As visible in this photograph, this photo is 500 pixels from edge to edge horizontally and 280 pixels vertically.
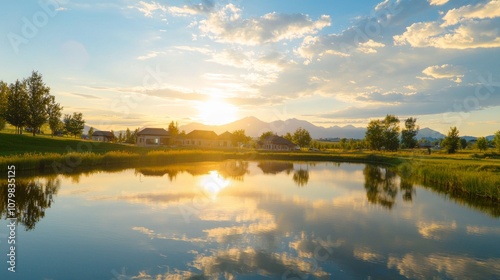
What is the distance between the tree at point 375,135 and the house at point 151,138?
251 feet

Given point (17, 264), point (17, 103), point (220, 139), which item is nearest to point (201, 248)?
point (17, 264)

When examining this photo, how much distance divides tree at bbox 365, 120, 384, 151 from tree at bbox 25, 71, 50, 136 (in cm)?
10684

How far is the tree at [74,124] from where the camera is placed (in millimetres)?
104250

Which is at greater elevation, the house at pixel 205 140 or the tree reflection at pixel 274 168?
the house at pixel 205 140

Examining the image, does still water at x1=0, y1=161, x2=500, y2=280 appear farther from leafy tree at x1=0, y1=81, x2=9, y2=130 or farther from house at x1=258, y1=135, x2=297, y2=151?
house at x1=258, y1=135, x2=297, y2=151

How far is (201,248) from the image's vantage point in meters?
14.4

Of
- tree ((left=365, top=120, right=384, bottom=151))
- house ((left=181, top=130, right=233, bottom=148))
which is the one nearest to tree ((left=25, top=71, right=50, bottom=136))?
house ((left=181, top=130, right=233, bottom=148))

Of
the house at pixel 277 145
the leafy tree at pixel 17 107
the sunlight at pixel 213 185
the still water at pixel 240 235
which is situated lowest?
the still water at pixel 240 235

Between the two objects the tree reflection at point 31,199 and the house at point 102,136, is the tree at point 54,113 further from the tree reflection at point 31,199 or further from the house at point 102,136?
the tree reflection at point 31,199

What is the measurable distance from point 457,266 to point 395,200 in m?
15.7

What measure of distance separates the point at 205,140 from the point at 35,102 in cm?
5014

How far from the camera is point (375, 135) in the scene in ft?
393

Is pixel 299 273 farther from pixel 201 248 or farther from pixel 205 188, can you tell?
pixel 205 188

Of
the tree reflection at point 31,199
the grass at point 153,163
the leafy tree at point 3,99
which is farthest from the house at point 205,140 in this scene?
the tree reflection at point 31,199
